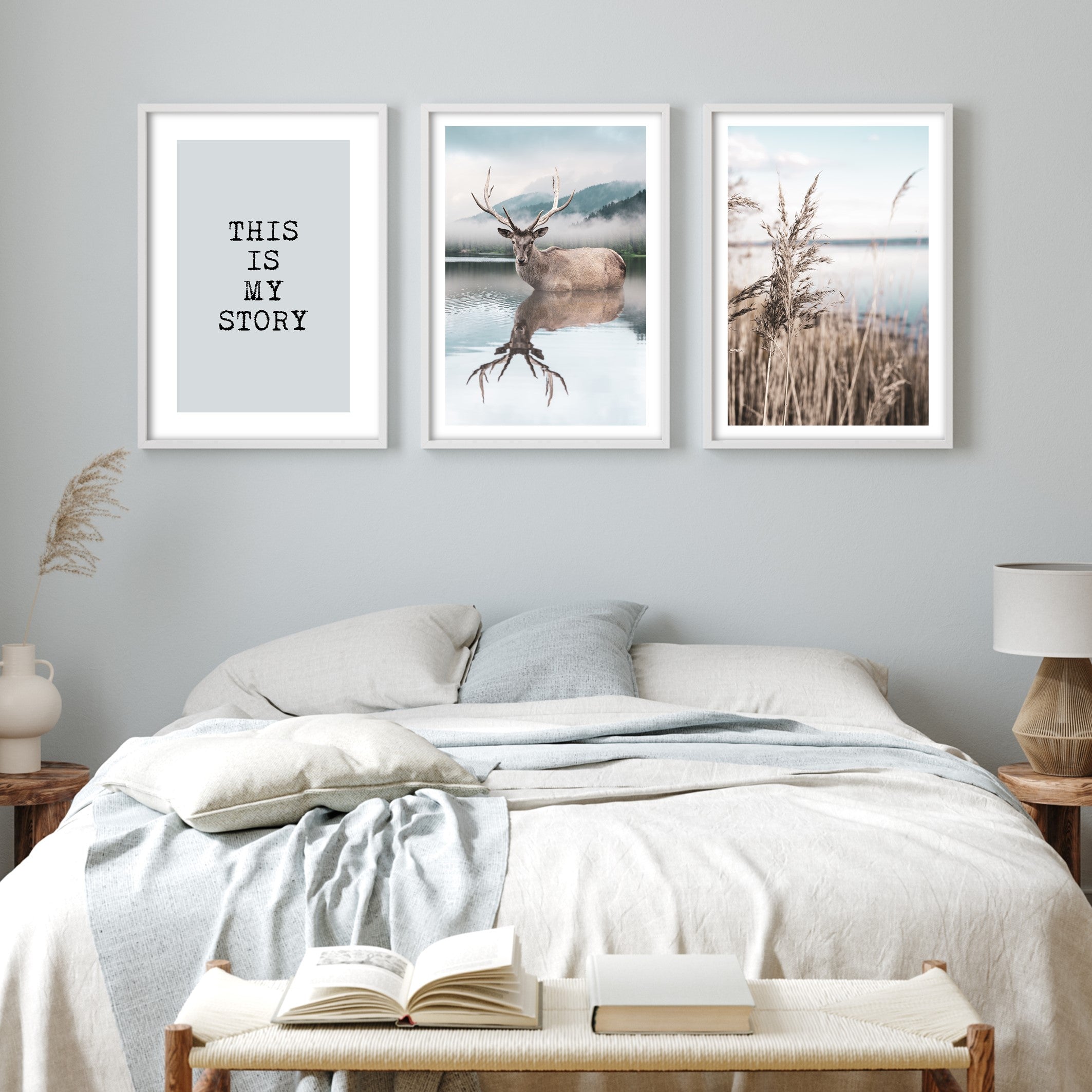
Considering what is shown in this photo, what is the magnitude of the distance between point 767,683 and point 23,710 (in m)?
1.92

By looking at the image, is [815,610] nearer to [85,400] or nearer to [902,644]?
[902,644]

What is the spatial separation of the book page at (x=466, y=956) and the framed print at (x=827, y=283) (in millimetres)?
2228

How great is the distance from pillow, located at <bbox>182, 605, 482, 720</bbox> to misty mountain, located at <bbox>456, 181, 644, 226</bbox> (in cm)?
121

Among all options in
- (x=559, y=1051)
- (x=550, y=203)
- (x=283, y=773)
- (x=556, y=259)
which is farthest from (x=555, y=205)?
(x=559, y=1051)

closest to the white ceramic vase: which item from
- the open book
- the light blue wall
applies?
the light blue wall

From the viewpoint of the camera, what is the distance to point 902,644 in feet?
11.4

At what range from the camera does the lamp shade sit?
2906 millimetres

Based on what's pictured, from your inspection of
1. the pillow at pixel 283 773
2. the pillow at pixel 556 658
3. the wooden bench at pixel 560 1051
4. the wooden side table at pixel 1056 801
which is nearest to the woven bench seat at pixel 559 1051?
the wooden bench at pixel 560 1051

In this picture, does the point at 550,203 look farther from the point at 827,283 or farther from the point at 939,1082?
the point at 939,1082

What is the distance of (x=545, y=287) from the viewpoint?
136 inches

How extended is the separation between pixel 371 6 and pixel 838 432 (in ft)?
6.09

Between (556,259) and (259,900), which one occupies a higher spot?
(556,259)

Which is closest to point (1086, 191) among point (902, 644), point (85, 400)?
point (902, 644)

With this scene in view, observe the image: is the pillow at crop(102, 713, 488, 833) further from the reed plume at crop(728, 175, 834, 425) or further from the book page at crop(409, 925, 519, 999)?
the reed plume at crop(728, 175, 834, 425)
